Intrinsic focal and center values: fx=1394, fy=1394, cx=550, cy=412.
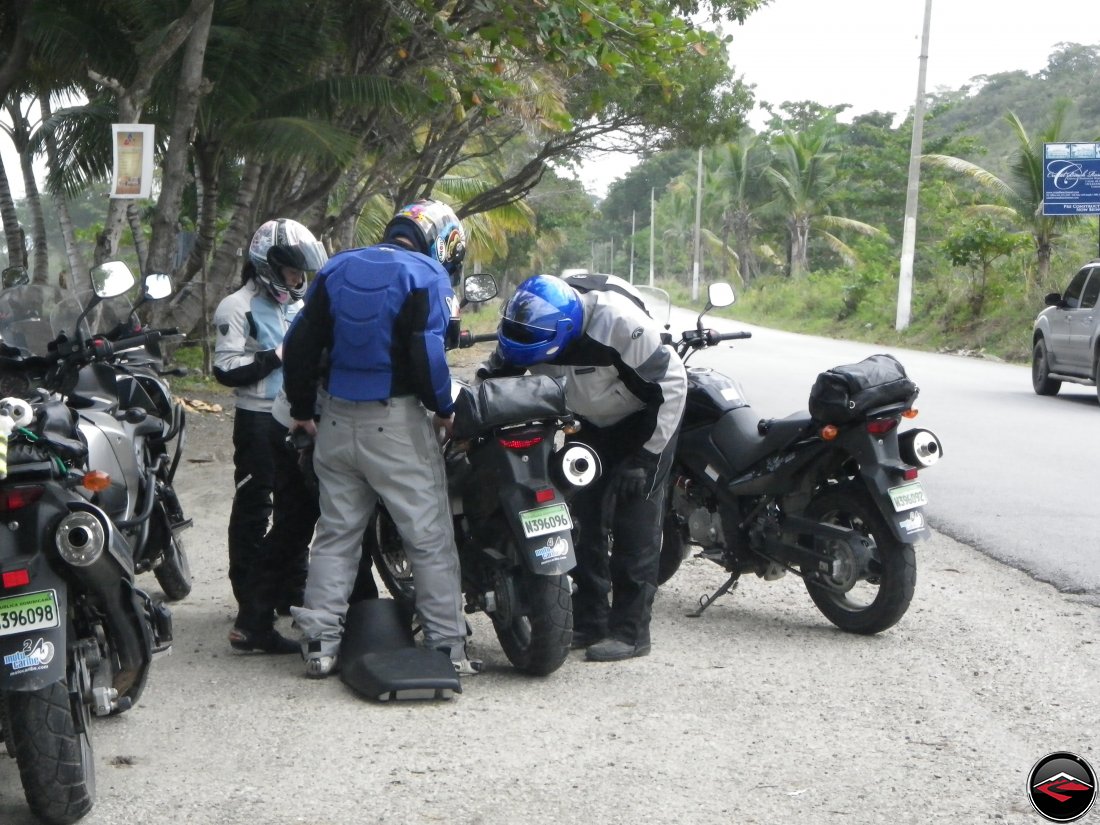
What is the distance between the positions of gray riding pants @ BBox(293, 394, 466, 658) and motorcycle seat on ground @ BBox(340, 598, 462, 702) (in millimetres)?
90

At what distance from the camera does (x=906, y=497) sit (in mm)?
5801

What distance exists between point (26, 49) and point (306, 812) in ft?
43.2

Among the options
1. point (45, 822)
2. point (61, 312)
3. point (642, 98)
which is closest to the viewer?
point (45, 822)

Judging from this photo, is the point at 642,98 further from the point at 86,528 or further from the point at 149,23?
the point at 86,528

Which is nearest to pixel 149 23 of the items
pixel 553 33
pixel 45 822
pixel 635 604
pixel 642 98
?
pixel 553 33

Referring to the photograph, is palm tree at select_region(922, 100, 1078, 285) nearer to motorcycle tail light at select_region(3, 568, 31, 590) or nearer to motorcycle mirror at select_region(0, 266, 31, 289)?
motorcycle mirror at select_region(0, 266, 31, 289)

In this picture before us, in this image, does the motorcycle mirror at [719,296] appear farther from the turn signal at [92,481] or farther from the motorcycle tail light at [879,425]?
the turn signal at [92,481]

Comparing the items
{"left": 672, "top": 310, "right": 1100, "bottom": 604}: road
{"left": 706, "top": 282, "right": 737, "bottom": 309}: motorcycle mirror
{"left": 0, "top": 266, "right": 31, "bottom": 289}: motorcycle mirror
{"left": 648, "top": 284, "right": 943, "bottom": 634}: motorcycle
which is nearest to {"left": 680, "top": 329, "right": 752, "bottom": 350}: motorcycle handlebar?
{"left": 648, "top": 284, "right": 943, "bottom": 634}: motorcycle

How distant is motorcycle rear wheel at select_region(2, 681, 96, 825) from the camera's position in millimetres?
3783

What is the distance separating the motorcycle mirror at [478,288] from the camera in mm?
5996

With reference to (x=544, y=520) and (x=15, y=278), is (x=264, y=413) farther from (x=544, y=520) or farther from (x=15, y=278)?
(x=544, y=520)

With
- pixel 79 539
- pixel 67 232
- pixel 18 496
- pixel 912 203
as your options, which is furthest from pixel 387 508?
pixel 912 203

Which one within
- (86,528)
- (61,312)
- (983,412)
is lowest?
(983,412)

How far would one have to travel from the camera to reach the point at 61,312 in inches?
210
